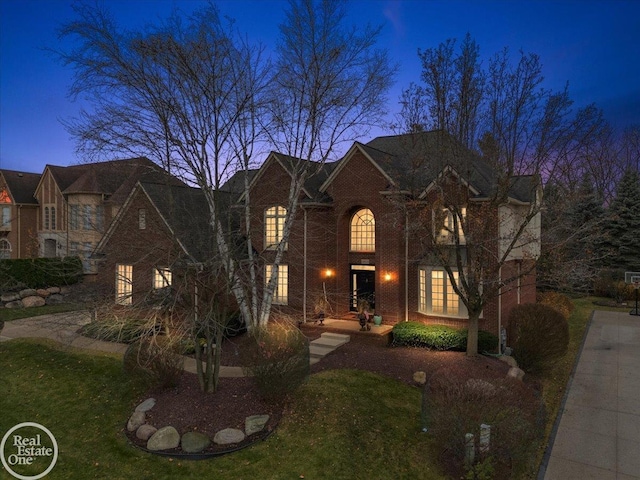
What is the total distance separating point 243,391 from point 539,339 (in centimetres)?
984

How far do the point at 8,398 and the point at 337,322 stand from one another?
39.8 ft

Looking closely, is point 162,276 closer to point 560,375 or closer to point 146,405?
point 146,405

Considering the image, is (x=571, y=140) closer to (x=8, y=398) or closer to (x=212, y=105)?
(x=212, y=105)

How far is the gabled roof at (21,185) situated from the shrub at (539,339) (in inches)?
1681

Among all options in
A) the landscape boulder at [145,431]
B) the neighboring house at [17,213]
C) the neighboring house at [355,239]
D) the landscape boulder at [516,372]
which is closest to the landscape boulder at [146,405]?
the landscape boulder at [145,431]

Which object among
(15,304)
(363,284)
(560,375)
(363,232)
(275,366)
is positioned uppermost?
(363,232)

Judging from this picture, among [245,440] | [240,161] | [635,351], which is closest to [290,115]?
[240,161]

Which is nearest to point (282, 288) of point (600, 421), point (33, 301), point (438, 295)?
point (438, 295)

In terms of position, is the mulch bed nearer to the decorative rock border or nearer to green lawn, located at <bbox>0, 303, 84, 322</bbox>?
the decorative rock border

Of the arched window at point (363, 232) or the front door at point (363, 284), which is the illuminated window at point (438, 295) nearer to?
the front door at point (363, 284)

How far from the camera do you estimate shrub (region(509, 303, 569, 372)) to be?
1355cm

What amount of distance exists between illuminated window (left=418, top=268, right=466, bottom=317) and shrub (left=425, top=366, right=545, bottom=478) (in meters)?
8.28

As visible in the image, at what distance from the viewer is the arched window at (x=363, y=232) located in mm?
19375

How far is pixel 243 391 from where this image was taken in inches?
425
